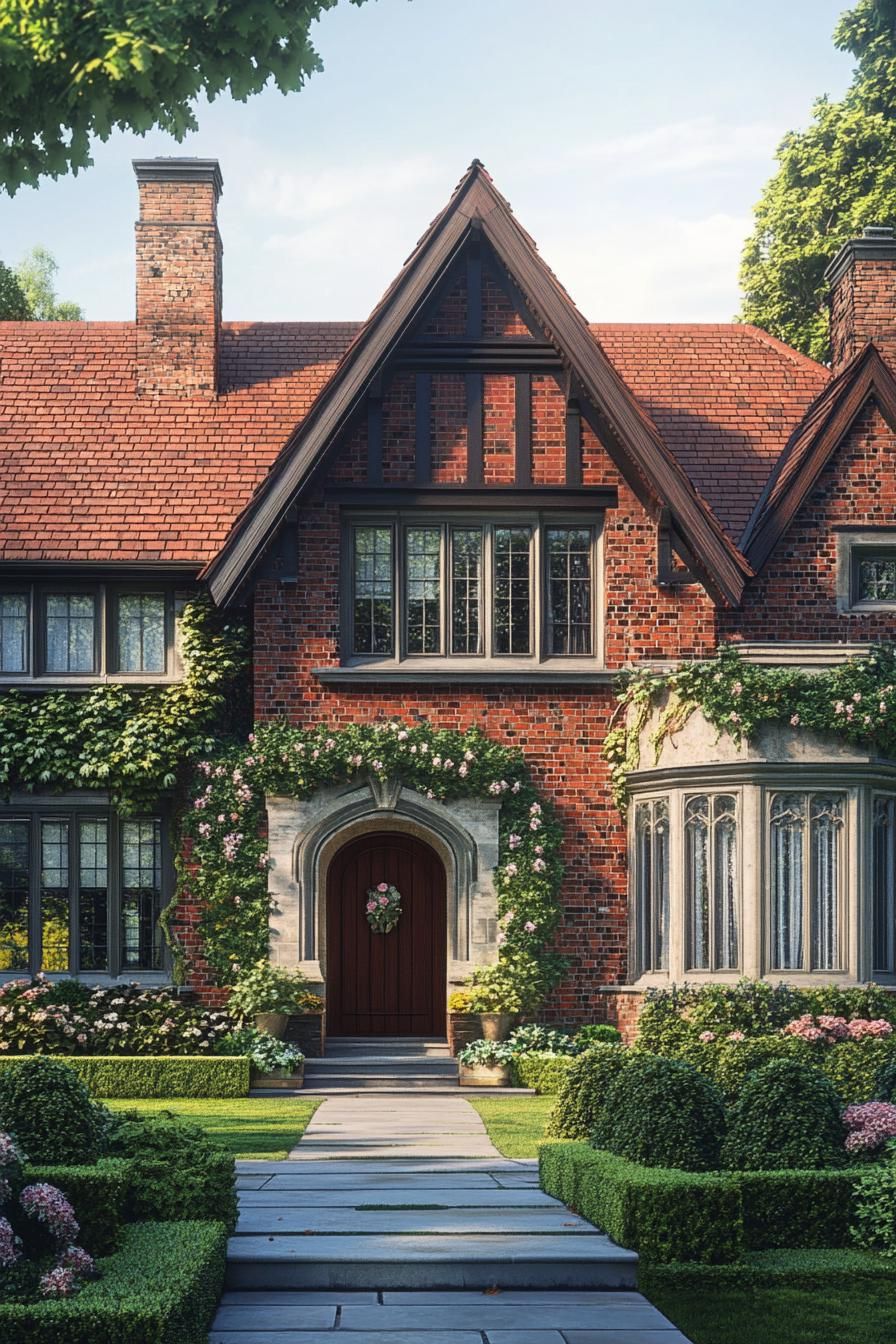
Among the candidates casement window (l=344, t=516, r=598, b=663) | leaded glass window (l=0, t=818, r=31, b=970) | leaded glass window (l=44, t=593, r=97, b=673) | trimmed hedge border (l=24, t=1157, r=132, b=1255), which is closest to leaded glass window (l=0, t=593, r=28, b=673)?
leaded glass window (l=44, t=593, r=97, b=673)

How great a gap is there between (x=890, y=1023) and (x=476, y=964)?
4629 mm

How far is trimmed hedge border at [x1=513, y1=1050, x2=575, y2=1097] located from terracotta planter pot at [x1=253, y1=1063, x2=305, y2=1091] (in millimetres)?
2323

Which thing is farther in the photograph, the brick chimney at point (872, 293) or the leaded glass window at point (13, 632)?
the brick chimney at point (872, 293)

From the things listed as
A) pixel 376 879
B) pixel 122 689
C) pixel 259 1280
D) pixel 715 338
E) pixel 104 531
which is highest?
pixel 715 338

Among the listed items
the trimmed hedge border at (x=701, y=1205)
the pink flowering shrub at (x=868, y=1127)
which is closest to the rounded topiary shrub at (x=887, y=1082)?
the pink flowering shrub at (x=868, y=1127)

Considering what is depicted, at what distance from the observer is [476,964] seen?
70.3 feet

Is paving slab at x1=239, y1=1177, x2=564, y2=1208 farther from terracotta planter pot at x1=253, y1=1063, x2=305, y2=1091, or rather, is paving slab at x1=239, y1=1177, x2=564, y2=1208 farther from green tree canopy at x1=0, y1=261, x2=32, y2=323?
green tree canopy at x1=0, y1=261, x2=32, y2=323

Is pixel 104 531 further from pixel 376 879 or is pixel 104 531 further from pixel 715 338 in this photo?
pixel 715 338

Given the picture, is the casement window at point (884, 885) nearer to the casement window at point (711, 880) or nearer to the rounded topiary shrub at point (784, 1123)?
the casement window at point (711, 880)

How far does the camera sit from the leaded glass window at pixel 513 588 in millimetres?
22141

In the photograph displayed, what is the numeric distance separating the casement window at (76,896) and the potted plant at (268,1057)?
1.96 metres

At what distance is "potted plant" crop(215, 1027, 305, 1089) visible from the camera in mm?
20375

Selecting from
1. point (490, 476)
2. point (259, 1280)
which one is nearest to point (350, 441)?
point (490, 476)

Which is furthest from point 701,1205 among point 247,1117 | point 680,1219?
point 247,1117
